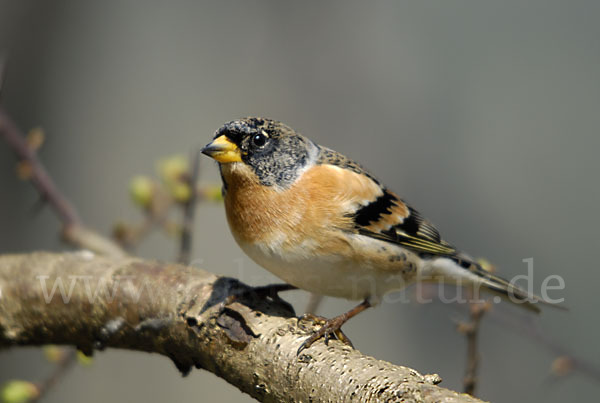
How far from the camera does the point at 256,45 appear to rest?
5809 mm

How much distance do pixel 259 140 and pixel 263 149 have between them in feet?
0.12

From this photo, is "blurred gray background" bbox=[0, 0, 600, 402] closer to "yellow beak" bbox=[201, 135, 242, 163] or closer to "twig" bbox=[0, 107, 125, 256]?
"twig" bbox=[0, 107, 125, 256]

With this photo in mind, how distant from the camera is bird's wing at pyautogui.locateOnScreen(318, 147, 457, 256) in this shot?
227 cm

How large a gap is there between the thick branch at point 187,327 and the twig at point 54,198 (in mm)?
278

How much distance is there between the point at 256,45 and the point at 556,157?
277 centimetres

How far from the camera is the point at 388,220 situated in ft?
7.80

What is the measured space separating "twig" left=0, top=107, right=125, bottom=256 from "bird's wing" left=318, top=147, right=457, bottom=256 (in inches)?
39.6

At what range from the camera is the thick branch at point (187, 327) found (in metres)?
1.51

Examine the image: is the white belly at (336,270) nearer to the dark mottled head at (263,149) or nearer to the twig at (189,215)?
the dark mottled head at (263,149)

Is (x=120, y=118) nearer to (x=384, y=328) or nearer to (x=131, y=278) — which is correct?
(x=384, y=328)

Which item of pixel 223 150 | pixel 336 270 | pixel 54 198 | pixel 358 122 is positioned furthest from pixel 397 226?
pixel 358 122

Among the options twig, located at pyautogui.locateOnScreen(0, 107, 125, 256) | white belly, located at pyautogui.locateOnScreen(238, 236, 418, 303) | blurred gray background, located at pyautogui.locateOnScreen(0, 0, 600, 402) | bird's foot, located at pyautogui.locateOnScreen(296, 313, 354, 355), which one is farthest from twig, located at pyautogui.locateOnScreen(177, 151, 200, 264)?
blurred gray background, located at pyautogui.locateOnScreen(0, 0, 600, 402)

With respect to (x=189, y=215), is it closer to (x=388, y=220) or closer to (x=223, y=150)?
(x=223, y=150)

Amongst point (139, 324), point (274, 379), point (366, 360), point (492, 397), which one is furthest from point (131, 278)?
point (492, 397)
